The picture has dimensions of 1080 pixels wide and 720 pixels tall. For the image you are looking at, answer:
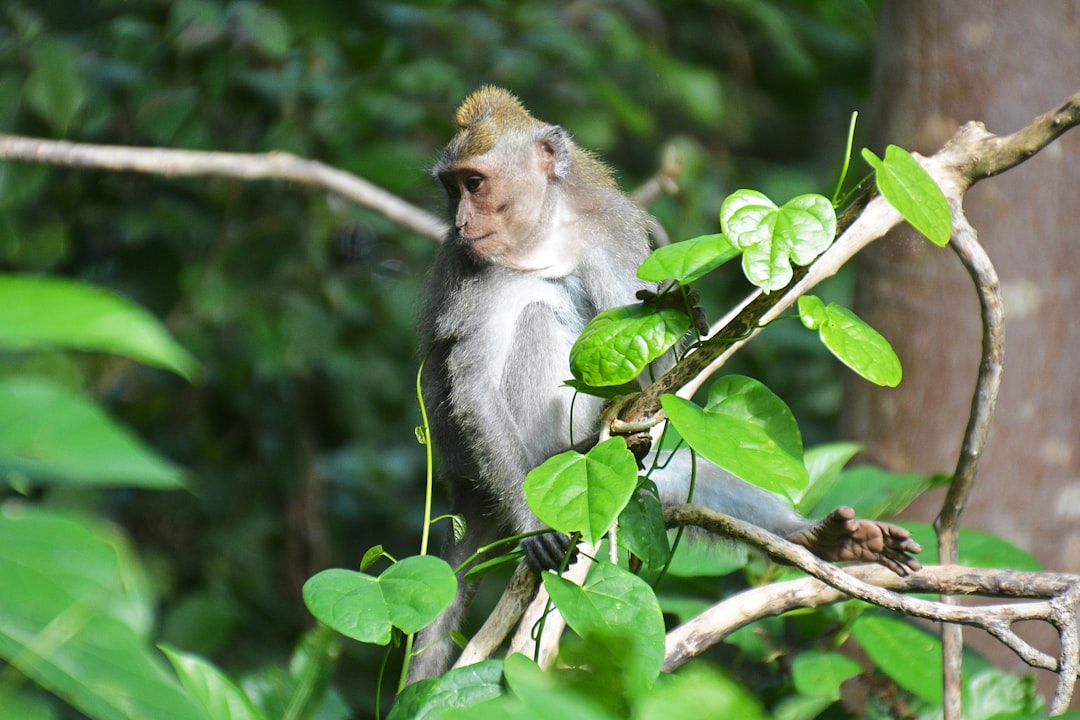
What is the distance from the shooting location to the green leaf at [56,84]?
3.55m

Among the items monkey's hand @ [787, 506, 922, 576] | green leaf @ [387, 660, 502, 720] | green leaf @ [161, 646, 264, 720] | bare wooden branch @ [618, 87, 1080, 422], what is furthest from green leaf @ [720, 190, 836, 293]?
green leaf @ [161, 646, 264, 720]

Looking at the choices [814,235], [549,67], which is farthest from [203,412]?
[814,235]

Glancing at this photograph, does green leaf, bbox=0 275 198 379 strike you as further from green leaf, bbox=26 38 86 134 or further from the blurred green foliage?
green leaf, bbox=26 38 86 134

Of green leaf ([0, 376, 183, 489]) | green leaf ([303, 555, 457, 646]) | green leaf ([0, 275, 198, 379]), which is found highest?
green leaf ([0, 275, 198, 379])

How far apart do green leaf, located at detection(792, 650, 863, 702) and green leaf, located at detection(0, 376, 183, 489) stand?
1.92 metres

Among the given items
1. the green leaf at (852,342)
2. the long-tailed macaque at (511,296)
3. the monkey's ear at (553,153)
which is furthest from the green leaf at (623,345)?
the monkey's ear at (553,153)

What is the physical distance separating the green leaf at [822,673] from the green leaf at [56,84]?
9.90ft

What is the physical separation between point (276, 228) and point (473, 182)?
1.43 meters

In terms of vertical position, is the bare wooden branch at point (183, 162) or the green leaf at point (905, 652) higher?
the green leaf at point (905, 652)

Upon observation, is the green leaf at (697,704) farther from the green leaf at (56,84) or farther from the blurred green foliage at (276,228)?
the green leaf at (56,84)

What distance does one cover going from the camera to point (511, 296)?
3285 millimetres

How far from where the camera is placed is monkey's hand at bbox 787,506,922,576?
215cm

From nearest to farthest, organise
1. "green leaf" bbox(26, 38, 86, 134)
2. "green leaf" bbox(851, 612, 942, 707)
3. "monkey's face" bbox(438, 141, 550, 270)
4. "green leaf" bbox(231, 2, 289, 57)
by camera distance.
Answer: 1. "green leaf" bbox(851, 612, 942, 707)
2. "monkey's face" bbox(438, 141, 550, 270)
3. "green leaf" bbox(26, 38, 86, 134)
4. "green leaf" bbox(231, 2, 289, 57)

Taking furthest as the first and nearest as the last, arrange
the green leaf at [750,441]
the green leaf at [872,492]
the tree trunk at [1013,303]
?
the tree trunk at [1013,303], the green leaf at [872,492], the green leaf at [750,441]
